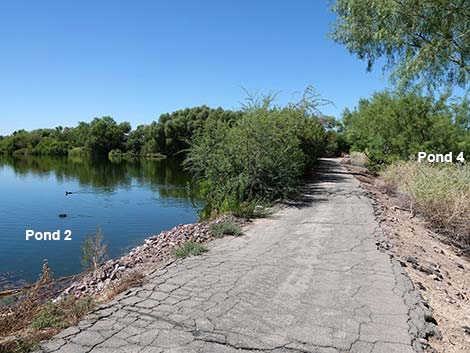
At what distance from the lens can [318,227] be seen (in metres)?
9.09

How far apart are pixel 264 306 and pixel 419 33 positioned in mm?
8472

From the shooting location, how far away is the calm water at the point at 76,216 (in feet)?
41.0

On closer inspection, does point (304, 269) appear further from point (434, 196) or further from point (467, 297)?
point (434, 196)

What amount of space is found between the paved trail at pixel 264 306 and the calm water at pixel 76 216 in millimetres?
6950

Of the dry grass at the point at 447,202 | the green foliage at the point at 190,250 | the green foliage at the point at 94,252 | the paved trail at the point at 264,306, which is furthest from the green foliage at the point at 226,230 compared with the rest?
the dry grass at the point at 447,202

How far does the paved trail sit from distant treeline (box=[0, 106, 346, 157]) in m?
51.1

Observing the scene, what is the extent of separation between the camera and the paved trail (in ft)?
12.1

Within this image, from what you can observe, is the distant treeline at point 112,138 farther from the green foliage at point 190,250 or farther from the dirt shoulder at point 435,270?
the green foliage at point 190,250

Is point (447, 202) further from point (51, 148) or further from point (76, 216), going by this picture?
point (51, 148)

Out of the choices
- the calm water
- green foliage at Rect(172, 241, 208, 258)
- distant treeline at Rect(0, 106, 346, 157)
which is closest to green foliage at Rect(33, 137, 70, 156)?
distant treeline at Rect(0, 106, 346, 157)

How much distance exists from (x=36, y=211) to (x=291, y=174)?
15212 mm

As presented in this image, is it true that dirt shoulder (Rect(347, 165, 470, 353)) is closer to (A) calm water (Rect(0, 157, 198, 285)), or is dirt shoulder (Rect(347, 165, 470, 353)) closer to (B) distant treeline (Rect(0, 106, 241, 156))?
(A) calm water (Rect(0, 157, 198, 285))

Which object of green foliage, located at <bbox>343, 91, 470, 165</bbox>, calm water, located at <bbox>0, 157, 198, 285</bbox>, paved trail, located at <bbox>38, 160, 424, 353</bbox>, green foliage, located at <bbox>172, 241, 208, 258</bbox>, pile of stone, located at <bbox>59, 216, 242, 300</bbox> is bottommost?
calm water, located at <bbox>0, 157, 198, 285</bbox>

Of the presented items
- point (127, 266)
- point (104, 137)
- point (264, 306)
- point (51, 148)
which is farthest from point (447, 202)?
point (51, 148)
